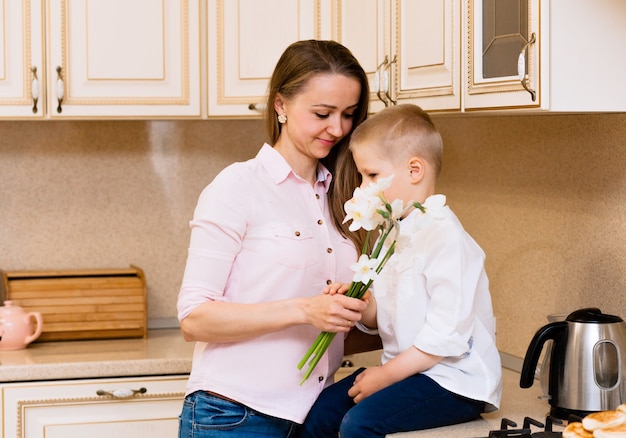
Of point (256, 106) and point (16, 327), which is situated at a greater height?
point (256, 106)

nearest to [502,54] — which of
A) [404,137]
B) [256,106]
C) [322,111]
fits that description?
[404,137]

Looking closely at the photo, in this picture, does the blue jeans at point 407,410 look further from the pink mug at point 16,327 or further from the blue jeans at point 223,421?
the pink mug at point 16,327

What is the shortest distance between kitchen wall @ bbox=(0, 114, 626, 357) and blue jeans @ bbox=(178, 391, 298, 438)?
2.56ft

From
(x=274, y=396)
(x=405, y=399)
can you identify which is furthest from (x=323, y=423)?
(x=405, y=399)

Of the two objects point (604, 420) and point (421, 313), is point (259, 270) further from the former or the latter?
point (604, 420)

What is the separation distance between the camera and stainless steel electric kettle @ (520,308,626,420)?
1.86m

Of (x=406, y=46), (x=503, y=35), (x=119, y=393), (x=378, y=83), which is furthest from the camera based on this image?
(x=119, y=393)

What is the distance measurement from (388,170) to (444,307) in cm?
28

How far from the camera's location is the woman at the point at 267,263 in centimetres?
187

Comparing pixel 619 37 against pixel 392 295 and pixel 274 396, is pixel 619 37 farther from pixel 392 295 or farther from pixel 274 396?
pixel 274 396

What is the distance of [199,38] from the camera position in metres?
2.77

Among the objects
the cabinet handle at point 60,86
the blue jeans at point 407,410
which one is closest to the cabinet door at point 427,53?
the blue jeans at point 407,410

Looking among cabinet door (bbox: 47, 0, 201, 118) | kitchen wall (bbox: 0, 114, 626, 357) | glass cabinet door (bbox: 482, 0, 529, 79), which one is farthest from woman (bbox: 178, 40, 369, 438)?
cabinet door (bbox: 47, 0, 201, 118)

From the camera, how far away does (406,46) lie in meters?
2.29
